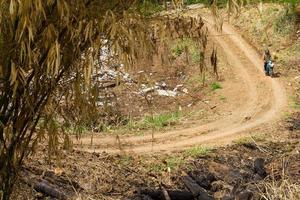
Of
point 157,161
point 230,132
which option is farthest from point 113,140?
point 230,132

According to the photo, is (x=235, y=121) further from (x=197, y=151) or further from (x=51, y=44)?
(x=51, y=44)

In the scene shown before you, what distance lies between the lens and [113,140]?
45.3 ft

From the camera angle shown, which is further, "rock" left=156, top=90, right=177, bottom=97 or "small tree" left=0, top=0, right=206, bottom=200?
"rock" left=156, top=90, right=177, bottom=97

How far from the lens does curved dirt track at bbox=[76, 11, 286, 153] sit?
13445 mm

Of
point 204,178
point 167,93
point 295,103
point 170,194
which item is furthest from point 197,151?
point 167,93

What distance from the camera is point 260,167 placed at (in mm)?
12266

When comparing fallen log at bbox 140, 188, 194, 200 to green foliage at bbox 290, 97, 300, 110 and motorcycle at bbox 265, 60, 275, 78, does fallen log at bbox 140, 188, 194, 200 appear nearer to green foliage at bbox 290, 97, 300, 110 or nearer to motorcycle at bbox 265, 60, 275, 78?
green foliage at bbox 290, 97, 300, 110

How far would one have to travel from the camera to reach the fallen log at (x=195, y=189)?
35.4 feet

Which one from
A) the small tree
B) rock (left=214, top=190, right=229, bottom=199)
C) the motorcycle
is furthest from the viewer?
the motorcycle

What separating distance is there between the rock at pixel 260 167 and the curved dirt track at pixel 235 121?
145cm

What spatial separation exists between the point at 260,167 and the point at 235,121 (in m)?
3.50

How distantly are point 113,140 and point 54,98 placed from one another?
26.7 ft

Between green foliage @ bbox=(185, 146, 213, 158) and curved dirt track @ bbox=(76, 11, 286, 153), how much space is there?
1.31 ft

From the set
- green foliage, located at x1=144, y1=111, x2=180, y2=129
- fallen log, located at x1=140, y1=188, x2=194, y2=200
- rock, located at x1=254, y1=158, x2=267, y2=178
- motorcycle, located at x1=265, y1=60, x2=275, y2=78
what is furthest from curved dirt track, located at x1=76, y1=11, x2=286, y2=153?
rock, located at x1=254, y1=158, x2=267, y2=178
